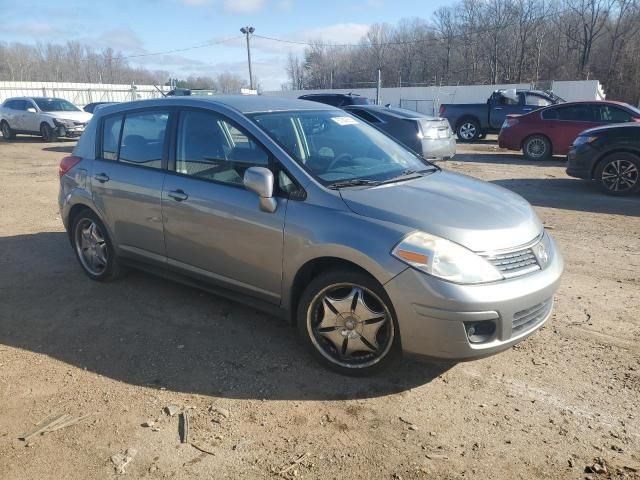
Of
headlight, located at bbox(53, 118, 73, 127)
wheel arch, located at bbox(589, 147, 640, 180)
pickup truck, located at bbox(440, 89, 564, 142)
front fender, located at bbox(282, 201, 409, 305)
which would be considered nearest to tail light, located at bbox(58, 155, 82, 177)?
front fender, located at bbox(282, 201, 409, 305)

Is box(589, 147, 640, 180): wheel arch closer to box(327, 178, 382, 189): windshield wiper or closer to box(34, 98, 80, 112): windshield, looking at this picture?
box(327, 178, 382, 189): windshield wiper

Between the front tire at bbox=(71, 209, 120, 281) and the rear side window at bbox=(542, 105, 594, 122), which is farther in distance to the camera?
the rear side window at bbox=(542, 105, 594, 122)

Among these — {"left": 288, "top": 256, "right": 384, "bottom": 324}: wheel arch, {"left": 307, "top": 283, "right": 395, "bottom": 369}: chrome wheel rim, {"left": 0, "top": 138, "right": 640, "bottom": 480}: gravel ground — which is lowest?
{"left": 0, "top": 138, "right": 640, "bottom": 480}: gravel ground

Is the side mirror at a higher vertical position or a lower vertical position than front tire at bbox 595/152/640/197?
higher

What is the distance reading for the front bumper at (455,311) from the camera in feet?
9.29

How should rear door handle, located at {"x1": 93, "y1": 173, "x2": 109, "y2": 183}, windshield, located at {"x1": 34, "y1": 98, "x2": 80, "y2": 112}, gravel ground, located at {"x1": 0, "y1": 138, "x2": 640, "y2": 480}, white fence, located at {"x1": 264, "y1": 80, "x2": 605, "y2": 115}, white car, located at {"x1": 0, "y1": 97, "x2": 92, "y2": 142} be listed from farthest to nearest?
white fence, located at {"x1": 264, "y1": 80, "x2": 605, "y2": 115}
windshield, located at {"x1": 34, "y1": 98, "x2": 80, "y2": 112}
white car, located at {"x1": 0, "y1": 97, "x2": 92, "y2": 142}
rear door handle, located at {"x1": 93, "y1": 173, "x2": 109, "y2": 183}
gravel ground, located at {"x1": 0, "y1": 138, "x2": 640, "y2": 480}

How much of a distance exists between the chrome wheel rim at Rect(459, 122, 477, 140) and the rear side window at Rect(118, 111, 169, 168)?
54.7ft

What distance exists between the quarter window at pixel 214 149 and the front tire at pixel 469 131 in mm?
16801

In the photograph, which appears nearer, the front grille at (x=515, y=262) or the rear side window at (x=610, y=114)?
the front grille at (x=515, y=262)

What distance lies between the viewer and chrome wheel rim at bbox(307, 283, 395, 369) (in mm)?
3143

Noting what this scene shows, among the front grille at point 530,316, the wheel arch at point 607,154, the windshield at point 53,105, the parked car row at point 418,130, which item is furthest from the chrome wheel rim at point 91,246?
the windshield at point 53,105

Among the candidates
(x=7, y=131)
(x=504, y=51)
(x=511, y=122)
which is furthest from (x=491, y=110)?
(x=504, y=51)

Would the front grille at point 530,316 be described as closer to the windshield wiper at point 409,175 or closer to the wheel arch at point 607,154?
the windshield wiper at point 409,175

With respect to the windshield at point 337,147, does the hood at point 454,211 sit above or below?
below
